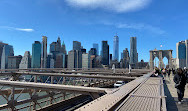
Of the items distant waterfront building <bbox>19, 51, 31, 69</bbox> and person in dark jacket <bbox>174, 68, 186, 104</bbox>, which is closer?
person in dark jacket <bbox>174, 68, 186, 104</bbox>

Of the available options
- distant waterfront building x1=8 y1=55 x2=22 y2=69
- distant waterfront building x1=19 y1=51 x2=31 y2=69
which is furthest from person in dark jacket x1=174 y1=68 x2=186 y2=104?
distant waterfront building x1=8 y1=55 x2=22 y2=69

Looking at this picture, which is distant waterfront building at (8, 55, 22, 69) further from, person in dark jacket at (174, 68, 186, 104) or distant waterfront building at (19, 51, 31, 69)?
person in dark jacket at (174, 68, 186, 104)

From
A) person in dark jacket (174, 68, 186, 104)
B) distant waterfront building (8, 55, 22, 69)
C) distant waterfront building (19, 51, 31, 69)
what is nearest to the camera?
person in dark jacket (174, 68, 186, 104)

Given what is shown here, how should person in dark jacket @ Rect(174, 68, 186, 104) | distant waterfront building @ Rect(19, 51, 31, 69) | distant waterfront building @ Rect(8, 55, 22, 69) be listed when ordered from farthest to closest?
distant waterfront building @ Rect(8, 55, 22, 69) → distant waterfront building @ Rect(19, 51, 31, 69) → person in dark jacket @ Rect(174, 68, 186, 104)

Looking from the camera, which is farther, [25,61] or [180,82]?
[25,61]

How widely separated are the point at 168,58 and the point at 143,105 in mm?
130027

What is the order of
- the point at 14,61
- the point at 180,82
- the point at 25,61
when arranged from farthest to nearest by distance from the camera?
the point at 25,61, the point at 14,61, the point at 180,82

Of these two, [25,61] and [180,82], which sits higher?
Answer: [25,61]

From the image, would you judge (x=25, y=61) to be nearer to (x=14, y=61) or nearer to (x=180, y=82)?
(x=14, y=61)

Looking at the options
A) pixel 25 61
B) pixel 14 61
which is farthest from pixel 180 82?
pixel 14 61

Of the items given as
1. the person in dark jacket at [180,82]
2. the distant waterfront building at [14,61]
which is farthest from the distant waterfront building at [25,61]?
the person in dark jacket at [180,82]

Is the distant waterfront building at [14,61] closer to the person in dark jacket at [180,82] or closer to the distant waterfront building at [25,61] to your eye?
the distant waterfront building at [25,61]

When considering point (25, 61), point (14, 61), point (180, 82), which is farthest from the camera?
point (25, 61)

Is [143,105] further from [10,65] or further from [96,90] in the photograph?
[10,65]
